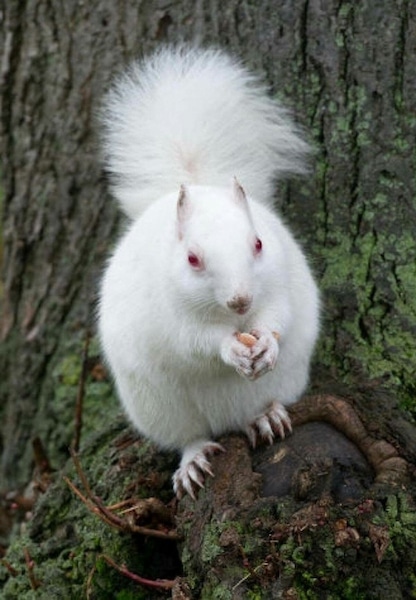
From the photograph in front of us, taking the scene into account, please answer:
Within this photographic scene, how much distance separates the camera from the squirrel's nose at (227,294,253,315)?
2092mm

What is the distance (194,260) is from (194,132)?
0.56m

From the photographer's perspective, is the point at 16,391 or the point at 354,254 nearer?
the point at 354,254

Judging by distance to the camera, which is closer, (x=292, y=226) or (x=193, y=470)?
(x=193, y=470)

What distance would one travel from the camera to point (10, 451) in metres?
3.46

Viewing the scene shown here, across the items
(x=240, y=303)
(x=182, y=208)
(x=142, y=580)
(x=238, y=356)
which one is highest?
(x=182, y=208)

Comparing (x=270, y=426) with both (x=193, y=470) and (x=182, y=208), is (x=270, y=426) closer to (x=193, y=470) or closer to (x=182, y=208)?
(x=193, y=470)

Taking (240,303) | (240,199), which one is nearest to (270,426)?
(240,303)

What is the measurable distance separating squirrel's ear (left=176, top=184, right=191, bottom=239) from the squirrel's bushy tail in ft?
1.20

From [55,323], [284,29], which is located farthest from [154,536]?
[284,29]

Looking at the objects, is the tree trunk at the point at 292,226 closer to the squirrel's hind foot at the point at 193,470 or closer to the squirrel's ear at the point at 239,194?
the squirrel's hind foot at the point at 193,470

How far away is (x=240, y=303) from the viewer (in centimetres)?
210

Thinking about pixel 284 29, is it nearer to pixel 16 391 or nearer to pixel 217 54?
pixel 217 54

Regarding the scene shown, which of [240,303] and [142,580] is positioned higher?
[240,303]

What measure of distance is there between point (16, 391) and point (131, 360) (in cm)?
111
